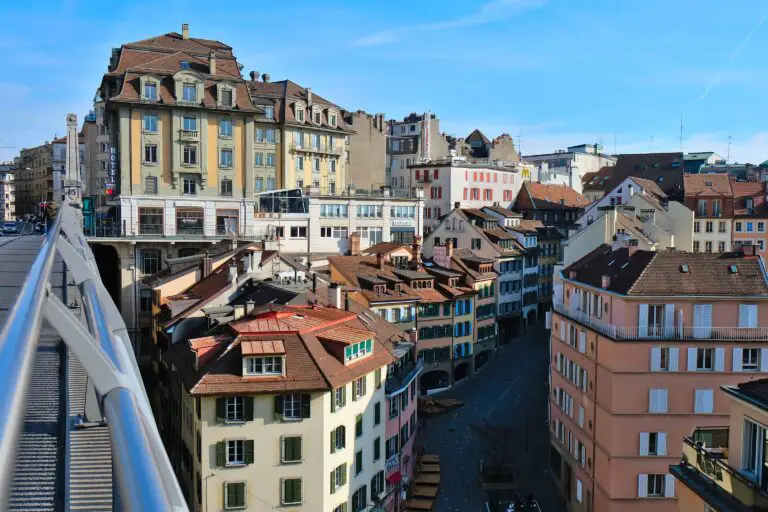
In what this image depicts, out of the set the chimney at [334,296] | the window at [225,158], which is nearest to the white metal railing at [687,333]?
the chimney at [334,296]

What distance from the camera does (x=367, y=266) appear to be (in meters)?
48.8

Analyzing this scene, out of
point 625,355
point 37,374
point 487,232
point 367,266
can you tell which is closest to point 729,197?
point 487,232

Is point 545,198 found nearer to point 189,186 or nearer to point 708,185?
point 708,185

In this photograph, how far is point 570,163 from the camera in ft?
351

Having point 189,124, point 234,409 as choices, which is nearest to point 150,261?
point 189,124

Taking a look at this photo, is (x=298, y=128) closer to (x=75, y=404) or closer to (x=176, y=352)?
(x=176, y=352)

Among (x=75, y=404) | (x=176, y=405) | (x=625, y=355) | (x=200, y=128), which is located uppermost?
(x=200, y=128)

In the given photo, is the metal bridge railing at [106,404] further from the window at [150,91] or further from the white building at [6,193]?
the window at [150,91]

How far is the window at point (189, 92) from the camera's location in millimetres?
48188

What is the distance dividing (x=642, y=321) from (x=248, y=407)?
54.0 feet

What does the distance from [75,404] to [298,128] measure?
56923 millimetres

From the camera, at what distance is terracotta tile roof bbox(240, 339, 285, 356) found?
25.0 metres

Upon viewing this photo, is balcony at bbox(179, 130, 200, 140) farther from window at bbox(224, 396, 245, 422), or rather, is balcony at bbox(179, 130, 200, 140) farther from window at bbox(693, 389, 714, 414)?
window at bbox(693, 389, 714, 414)

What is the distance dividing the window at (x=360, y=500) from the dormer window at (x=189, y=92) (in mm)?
29724
